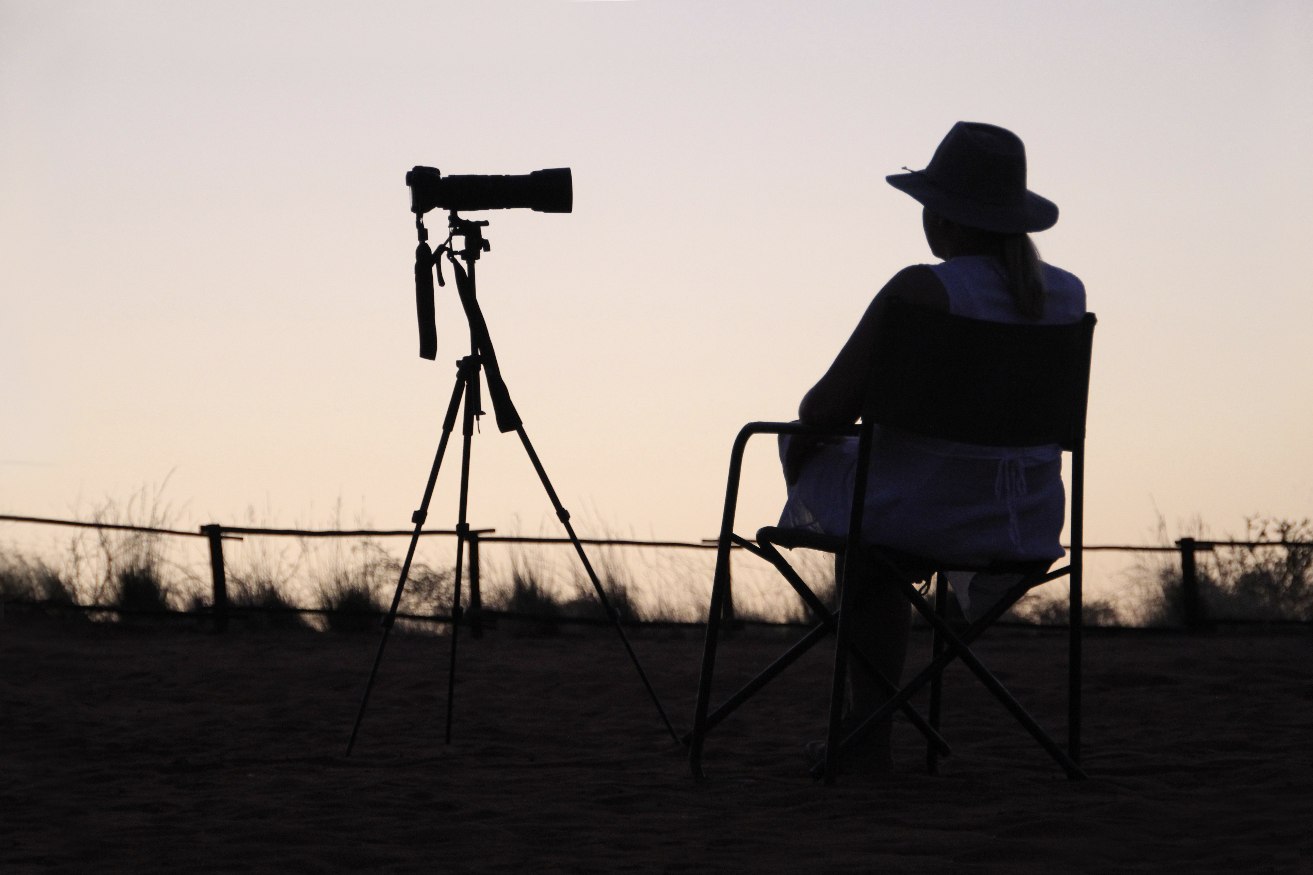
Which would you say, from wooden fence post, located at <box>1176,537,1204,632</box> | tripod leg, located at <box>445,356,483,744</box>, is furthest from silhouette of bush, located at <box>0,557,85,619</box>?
wooden fence post, located at <box>1176,537,1204,632</box>

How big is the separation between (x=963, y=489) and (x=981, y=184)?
0.79 m

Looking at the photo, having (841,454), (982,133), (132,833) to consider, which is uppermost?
(982,133)

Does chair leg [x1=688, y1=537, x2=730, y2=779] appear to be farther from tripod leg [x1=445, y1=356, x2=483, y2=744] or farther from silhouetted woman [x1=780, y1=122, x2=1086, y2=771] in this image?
tripod leg [x1=445, y1=356, x2=483, y2=744]

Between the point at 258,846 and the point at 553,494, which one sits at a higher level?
the point at 553,494

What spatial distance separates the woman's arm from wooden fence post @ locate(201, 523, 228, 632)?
28.3ft

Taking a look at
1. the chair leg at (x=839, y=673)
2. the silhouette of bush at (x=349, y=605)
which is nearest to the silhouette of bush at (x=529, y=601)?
the silhouette of bush at (x=349, y=605)

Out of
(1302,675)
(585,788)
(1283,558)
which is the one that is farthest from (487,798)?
(1283,558)

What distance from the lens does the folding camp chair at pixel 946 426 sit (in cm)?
356

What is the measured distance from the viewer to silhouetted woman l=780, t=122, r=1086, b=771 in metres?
3.72

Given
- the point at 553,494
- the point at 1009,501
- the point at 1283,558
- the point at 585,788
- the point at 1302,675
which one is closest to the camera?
the point at 1009,501

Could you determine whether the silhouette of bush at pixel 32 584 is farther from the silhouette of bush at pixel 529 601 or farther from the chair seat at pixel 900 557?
the chair seat at pixel 900 557

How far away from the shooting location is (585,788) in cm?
404

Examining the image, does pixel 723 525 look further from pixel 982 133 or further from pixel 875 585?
pixel 982 133

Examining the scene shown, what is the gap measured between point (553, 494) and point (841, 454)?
57.9 inches
